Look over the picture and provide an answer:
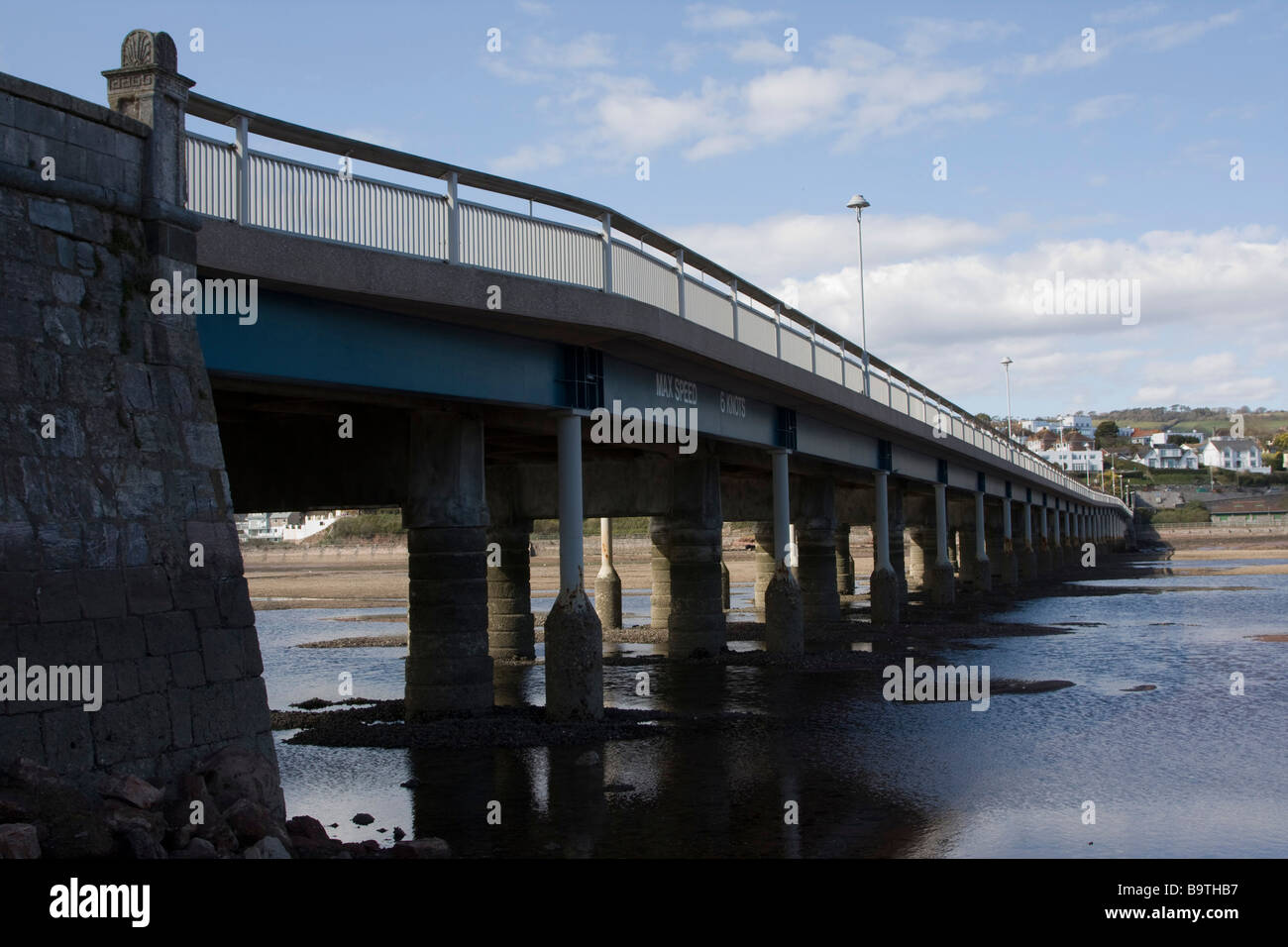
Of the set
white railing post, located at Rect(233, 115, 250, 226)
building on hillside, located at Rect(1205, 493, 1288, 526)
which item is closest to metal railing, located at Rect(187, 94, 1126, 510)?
white railing post, located at Rect(233, 115, 250, 226)

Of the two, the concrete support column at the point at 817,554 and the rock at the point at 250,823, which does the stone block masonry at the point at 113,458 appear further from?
the concrete support column at the point at 817,554

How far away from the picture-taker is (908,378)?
41.7m

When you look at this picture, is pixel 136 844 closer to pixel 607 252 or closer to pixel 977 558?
pixel 607 252

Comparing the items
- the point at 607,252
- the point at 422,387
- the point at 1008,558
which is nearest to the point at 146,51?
the point at 422,387

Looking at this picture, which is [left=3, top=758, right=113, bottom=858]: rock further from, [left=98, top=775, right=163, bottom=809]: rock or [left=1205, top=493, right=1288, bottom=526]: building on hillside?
[left=1205, top=493, right=1288, bottom=526]: building on hillside

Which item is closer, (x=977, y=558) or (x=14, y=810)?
(x=14, y=810)

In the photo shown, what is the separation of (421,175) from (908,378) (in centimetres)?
2706

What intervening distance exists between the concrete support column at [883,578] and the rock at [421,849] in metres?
31.6

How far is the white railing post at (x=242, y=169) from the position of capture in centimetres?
1430

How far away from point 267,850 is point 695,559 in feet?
70.9

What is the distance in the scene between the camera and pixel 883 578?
4200 cm

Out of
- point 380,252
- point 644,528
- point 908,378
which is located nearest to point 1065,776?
point 380,252

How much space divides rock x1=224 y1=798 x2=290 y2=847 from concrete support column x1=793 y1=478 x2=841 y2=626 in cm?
3198

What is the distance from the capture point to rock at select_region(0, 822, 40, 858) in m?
8.03
